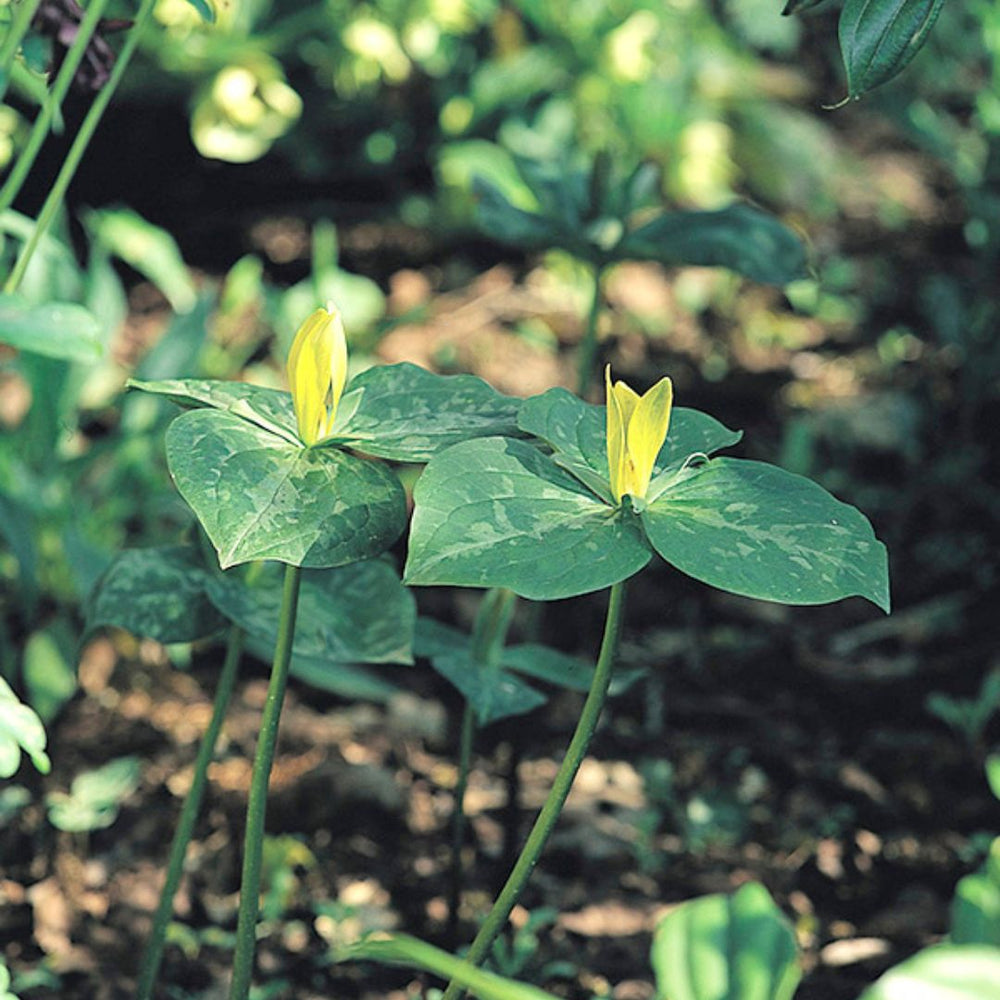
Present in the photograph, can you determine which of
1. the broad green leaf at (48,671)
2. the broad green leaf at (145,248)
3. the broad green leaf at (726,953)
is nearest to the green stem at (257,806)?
the broad green leaf at (726,953)

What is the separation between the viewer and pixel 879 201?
3125mm

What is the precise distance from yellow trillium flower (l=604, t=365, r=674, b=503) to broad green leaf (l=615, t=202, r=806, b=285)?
67 centimetres

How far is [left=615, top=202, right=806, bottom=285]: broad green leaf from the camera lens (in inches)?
53.2

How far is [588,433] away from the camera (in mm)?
801

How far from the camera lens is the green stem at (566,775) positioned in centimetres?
73

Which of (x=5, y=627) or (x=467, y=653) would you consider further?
(x=5, y=627)

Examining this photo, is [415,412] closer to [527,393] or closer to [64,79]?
[64,79]

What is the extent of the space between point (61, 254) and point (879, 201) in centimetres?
204

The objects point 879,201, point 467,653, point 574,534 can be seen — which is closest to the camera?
point 574,534

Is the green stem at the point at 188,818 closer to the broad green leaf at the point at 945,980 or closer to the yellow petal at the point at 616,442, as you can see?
the yellow petal at the point at 616,442

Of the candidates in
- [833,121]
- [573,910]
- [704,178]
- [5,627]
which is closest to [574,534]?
[573,910]

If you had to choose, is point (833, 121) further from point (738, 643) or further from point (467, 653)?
point (467, 653)

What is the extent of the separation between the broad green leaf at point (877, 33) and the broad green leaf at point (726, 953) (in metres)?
0.48

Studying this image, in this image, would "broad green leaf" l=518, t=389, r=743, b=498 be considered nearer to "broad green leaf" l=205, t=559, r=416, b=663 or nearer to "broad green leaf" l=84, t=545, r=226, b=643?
"broad green leaf" l=205, t=559, r=416, b=663
